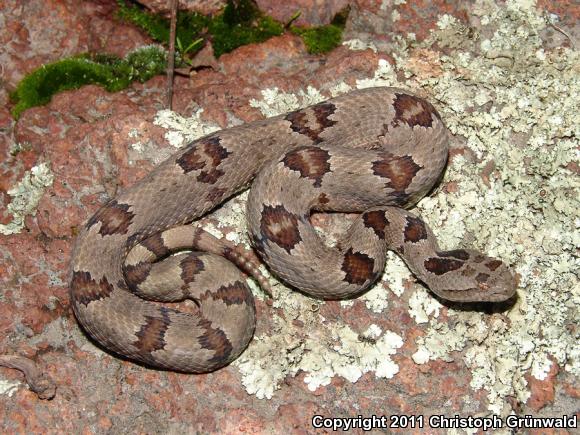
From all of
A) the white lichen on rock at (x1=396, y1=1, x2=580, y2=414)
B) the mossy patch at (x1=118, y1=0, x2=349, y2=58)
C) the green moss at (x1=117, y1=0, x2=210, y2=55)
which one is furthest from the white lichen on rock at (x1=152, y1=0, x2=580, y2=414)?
the green moss at (x1=117, y1=0, x2=210, y2=55)

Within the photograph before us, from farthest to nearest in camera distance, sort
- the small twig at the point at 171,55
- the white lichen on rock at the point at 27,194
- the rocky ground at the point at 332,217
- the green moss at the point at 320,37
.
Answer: the green moss at the point at 320,37, the small twig at the point at 171,55, the white lichen on rock at the point at 27,194, the rocky ground at the point at 332,217

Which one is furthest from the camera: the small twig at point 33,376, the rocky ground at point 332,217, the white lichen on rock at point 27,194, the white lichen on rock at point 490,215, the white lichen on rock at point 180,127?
the white lichen on rock at point 180,127

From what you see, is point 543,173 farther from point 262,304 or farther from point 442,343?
point 262,304

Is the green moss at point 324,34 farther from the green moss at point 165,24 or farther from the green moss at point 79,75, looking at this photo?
the green moss at point 79,75

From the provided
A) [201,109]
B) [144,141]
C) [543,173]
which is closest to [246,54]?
[201,109]

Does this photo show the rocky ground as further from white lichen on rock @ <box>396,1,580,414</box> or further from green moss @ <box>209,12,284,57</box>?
green moss @ <box>209,12,284,57</box>

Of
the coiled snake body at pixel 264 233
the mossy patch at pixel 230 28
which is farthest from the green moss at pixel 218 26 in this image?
the coiled snake body at pixel 264 233

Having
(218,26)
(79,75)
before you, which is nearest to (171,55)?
(218,26)
